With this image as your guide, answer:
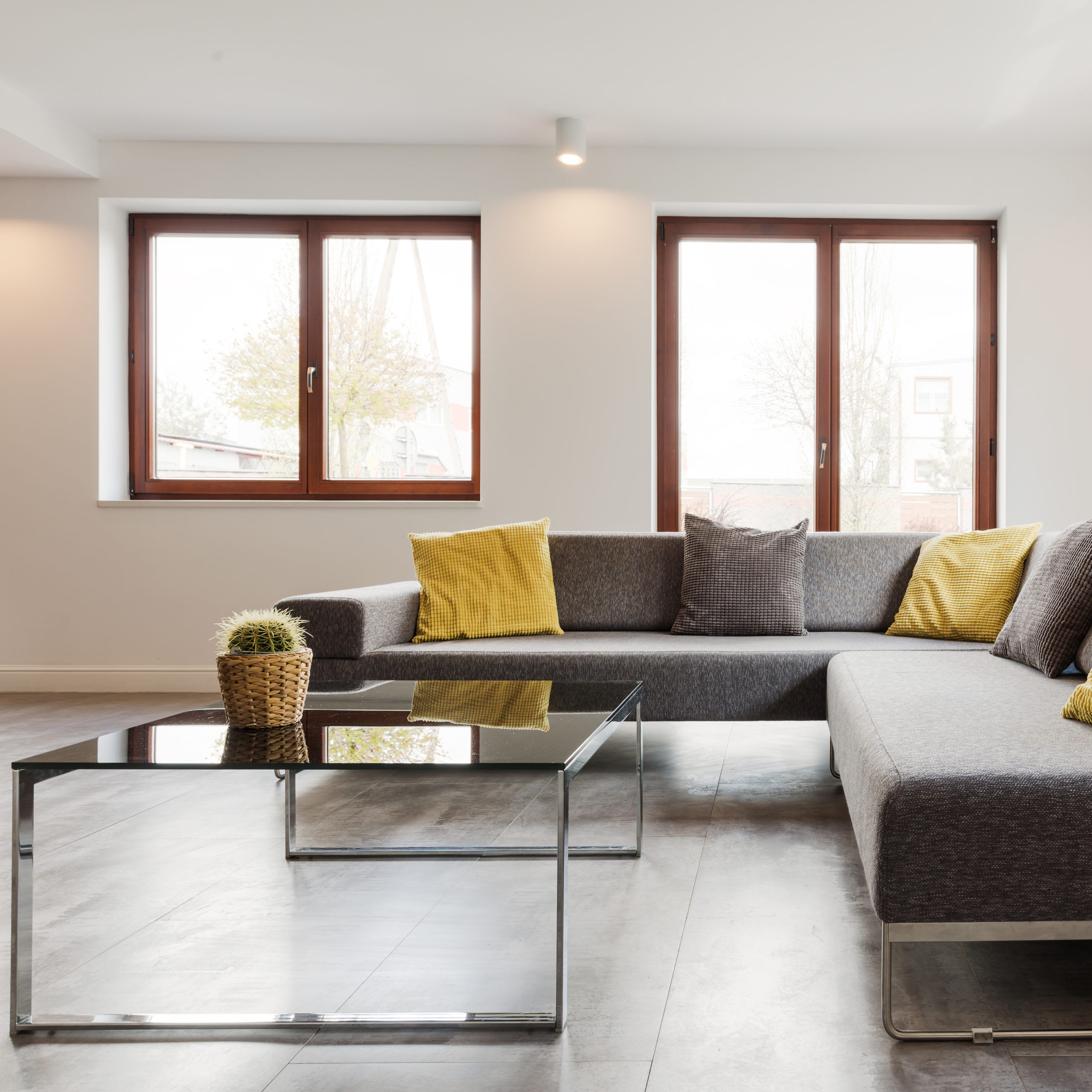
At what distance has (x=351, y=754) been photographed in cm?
150

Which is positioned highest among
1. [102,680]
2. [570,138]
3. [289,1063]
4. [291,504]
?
[570,138]

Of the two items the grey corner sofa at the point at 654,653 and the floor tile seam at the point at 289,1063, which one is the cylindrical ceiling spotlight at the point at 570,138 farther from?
the floor tile seam at the point at 289,1063

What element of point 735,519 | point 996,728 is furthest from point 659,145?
point 996,728

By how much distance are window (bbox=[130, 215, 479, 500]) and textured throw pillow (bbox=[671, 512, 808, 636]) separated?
1741 millimetres

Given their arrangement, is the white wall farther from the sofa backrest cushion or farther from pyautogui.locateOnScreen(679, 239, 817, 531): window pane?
the sofa backrest cushion

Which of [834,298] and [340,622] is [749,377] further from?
[340,622]

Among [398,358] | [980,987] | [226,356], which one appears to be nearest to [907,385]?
[398,358]

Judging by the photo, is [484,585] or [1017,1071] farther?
[484,585]

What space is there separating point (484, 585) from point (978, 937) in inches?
83.6

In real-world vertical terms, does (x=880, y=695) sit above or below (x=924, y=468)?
below

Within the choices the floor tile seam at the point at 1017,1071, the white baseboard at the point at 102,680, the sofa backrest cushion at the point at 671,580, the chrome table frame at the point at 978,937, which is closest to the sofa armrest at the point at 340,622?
the sofa backrest cushion at the point at 671,580

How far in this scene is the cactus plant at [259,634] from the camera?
5.65 ft

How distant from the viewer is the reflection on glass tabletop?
4.70 feet

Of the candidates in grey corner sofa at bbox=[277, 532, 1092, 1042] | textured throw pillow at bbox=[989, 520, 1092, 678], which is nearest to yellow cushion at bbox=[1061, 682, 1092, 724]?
grey corner sofa at bbox=[277, 532, 1092, 1042]
